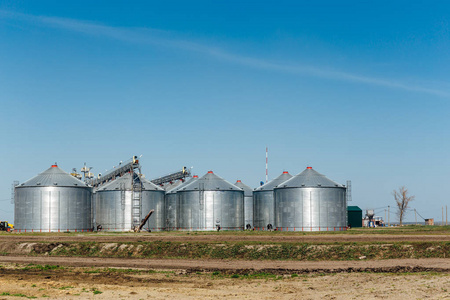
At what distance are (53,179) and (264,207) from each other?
40.5m

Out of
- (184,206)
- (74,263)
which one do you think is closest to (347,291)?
(74,263)

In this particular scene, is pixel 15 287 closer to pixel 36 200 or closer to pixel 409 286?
pixel 409 286

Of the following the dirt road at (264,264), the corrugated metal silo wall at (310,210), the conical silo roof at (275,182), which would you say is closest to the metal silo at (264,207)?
the conical silo roof at (275,182)

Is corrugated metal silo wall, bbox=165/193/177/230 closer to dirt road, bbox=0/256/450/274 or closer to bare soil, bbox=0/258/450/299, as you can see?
dirt road, bbox=0/256/450/274

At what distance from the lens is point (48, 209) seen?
10269cm

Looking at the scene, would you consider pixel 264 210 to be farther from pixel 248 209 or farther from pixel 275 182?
pixel 275 182

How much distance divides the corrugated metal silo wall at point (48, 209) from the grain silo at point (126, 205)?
4386 mm

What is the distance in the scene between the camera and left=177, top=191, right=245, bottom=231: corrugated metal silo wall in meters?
107

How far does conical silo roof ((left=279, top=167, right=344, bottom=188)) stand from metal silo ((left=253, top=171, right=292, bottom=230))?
27.8ft

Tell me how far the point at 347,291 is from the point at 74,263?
29.6 meters

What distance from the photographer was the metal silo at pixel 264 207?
112 meters

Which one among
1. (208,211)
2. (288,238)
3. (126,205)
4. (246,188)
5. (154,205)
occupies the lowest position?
(288,238)

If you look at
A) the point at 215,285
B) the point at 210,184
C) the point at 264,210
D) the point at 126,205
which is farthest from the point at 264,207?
the point at 215,285

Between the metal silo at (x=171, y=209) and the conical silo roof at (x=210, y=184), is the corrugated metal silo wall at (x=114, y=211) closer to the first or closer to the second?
the metal silo at (x=171, y=209)
